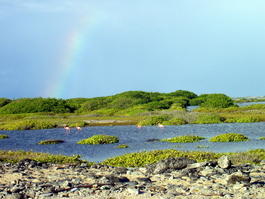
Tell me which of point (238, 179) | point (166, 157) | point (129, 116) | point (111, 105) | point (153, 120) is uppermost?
point (111, 105)

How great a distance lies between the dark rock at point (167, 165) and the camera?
60.6ft

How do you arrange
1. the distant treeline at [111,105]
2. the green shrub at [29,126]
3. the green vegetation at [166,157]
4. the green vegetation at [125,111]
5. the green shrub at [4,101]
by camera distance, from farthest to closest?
the green shrub at [4,101], the distant treeline at [111,105], the green vegetation at [125,111], the green shrub at [29,126], the green vegetation at [166,157]

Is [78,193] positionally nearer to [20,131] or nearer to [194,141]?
→ [194,141]

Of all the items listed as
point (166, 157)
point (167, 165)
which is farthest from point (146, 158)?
point (167, 165)

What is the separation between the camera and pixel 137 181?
54.7 feet

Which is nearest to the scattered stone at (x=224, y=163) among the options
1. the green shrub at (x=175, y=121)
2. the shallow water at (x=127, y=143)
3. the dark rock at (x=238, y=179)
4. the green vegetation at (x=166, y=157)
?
the dark rock at (x=238, y=179)

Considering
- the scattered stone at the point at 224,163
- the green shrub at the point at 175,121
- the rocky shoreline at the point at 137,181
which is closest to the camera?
the rocky shoreline at the point at 137,181

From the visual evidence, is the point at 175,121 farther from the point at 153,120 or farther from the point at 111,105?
the point at 111,105

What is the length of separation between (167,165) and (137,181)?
2.67 meters

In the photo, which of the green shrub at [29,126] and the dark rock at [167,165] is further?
the green shrub at [29,126]

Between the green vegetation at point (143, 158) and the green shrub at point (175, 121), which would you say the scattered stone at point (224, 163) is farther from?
the green shrub at point (175, 121)

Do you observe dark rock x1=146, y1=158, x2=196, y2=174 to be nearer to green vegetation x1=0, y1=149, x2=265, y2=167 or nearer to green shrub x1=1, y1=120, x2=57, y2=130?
green vegetation x1=0, y1=149, x2=265, y2=167

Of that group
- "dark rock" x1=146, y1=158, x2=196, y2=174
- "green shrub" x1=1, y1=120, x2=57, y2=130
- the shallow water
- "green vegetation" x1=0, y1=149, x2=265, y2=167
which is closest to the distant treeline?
"green shrub" x1=1, y1=120, x2=57, y2=130

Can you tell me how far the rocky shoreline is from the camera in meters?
14.6
